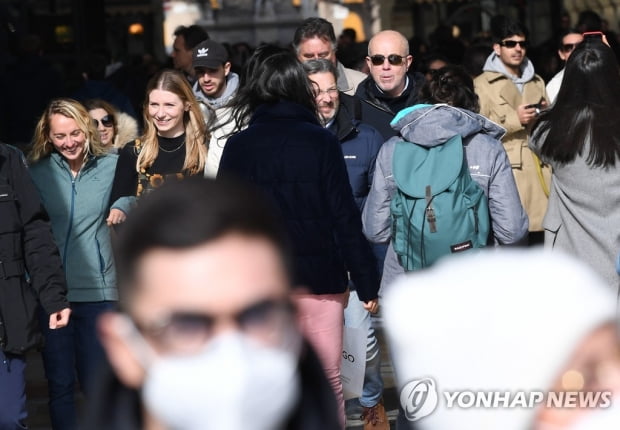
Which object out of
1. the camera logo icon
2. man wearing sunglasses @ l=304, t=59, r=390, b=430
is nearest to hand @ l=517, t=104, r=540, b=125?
man wearing sunglasses @ l=304, t=59, r=390, b=430

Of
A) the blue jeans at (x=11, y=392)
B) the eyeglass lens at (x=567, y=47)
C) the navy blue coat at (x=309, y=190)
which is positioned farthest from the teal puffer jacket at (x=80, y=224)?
the eyeglass lens at (x=567, y=47)

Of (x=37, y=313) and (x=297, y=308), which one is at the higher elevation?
(x=297, y=308)

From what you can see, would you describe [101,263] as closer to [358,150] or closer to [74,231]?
[74,231]

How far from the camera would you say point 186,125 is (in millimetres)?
6664

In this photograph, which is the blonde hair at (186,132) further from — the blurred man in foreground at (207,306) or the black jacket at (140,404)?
the blurred man in foreground at (207,306)

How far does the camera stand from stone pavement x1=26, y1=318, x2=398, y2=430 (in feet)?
24.0

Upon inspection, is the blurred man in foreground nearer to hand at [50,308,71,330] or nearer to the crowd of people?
the crowd of people

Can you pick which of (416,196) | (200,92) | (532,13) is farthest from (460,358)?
(532,13)

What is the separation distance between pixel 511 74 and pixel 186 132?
278 cm

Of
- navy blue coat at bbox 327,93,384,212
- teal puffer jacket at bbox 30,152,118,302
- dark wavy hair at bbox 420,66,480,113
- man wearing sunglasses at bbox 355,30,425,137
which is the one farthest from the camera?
man wearing sunglasses at bbox 355,30,425,137

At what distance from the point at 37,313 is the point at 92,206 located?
907 millimetres

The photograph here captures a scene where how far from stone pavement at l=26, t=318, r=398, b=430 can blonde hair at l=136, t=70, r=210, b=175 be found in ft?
4.57

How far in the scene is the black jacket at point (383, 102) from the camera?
7.59 m

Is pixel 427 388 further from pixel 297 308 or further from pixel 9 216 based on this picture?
pixel 9 216
